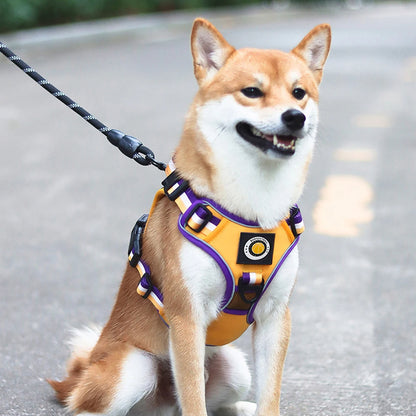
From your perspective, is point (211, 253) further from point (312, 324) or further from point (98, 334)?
point (312, 324)

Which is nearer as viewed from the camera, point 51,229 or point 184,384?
point 184,384

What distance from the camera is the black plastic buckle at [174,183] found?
3306mm

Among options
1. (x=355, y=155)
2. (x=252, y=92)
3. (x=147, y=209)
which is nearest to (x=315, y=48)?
(x=252, y=92)

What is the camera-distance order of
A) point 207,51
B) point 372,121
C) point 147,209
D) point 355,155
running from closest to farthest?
point 207,51 → point 147,209 → point 355,155 → point 372,121

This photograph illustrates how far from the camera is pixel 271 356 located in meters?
3.35

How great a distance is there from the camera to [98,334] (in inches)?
155

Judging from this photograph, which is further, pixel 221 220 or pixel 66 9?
pixel 66 9

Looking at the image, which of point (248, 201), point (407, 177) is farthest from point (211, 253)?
point (407, 177)

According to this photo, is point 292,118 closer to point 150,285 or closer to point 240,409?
point 150,285

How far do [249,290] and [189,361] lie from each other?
1.12ft

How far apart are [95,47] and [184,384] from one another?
15.0 m

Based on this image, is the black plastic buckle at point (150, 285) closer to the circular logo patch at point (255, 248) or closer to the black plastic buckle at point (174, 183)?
the black plastic buckle at point (174, 183)

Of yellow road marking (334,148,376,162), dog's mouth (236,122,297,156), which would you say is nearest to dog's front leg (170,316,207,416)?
dog's mouth (236,122,297,156)

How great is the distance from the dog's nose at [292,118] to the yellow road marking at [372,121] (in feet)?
24.2
